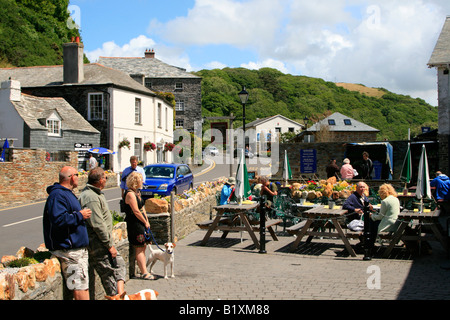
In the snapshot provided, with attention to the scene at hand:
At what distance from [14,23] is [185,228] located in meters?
45.3

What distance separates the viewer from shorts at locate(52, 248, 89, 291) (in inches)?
204

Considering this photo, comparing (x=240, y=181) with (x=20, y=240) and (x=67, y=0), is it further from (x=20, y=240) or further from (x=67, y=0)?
(x=67, y=0)

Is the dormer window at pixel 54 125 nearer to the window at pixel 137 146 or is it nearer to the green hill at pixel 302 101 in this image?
the window at pixel 137 146

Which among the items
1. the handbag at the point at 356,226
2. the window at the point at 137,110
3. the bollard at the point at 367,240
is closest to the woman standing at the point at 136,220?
the bollard at the point at 367,240

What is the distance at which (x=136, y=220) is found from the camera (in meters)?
7.43

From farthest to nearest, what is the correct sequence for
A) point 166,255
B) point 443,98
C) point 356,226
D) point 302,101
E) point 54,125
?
point 302,101 → point 54,125 → point 443,98 → point 356,226 → point 166,255

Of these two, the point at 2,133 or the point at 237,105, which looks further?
the point at 237,105

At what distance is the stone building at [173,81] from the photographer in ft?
206

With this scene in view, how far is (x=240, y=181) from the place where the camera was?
10664 millimetres

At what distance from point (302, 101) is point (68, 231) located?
140 meters

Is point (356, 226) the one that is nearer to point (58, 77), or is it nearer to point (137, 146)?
point (137, 146)

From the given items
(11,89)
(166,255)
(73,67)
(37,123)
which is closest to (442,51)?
(166,255)
